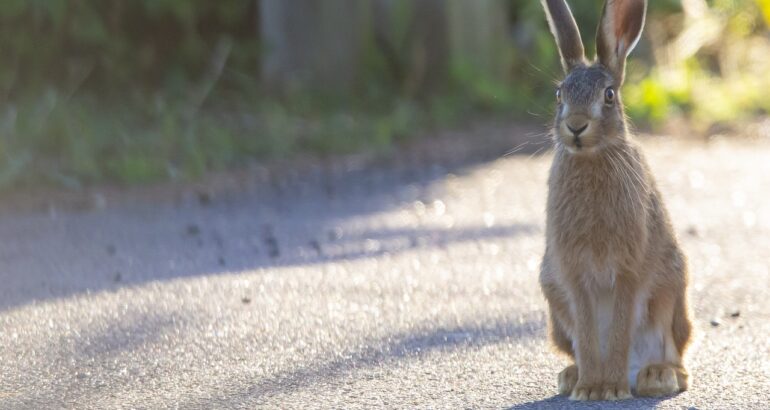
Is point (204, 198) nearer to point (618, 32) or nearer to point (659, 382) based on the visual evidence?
point (618, 32)

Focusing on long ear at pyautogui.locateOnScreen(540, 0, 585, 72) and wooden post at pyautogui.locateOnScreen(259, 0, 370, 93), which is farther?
wooden post at pyautogui.locateOnScreen(259, 0, 370, 93)

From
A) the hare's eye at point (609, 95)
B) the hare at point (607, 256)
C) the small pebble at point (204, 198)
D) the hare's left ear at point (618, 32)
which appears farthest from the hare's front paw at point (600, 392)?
the small pebble at point (204, 198)

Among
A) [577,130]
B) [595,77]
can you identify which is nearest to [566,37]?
[595,77]

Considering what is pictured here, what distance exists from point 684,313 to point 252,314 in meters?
1.74

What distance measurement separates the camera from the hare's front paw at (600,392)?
13.0ft

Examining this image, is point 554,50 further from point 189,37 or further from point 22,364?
point 22,364

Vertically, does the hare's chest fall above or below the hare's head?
below

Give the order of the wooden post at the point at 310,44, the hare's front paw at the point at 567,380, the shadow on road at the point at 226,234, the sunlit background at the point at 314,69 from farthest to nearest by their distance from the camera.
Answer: the wooden post at the point at 310,44 < the sunlit background at the point at 314,69 < the shadow on road at the point at 226,234 < the hare's front paw at the point at 567,380

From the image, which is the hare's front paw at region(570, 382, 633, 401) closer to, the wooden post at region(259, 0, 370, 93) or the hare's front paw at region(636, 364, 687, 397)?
the hare's front paw at region(636, 364, 687, 397)

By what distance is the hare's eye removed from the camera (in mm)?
4094

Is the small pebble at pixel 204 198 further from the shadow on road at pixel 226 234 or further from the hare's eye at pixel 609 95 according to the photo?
the hare's eye at pixel 609 95

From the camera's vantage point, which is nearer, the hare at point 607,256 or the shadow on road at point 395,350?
the hare at point 607,256

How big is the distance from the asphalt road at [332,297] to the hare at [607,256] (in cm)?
14

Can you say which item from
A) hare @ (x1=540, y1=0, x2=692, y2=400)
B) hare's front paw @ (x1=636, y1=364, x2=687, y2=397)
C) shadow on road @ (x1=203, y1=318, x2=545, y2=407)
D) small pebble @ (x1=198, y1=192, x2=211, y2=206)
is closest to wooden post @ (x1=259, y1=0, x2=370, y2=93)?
small pebble @ (x1=198, y1=192, x2=211, y2=206)
